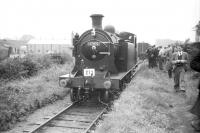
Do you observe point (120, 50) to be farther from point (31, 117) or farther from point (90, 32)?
point (31, 117)

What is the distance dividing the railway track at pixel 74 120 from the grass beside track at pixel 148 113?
0.52m

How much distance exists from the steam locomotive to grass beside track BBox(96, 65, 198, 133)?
30.2 inches

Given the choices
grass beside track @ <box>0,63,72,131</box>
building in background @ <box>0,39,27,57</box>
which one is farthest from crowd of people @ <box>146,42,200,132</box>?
building in background @ <box>0,39,27,57</box>

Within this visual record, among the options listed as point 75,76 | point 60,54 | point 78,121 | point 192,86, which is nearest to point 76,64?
point 75,76

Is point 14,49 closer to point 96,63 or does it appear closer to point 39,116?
point 96,63

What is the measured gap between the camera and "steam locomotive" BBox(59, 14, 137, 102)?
7.50 m

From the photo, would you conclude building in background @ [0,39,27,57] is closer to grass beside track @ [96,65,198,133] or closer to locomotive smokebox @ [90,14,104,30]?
locomotive smokebox @ [90,14,104,30]

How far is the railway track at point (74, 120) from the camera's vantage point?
5723mm

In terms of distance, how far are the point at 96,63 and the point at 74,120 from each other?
99.6 inches

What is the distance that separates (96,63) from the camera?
8305mm

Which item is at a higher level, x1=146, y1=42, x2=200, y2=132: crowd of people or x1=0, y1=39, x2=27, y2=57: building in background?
x1=0, y1=39, x2=27, y2=57: building in background

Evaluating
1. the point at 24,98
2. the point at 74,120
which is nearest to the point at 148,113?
the point at 74,120

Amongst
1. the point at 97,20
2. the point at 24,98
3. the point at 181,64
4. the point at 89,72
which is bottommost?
the point at 24,98

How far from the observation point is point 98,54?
8.17m
